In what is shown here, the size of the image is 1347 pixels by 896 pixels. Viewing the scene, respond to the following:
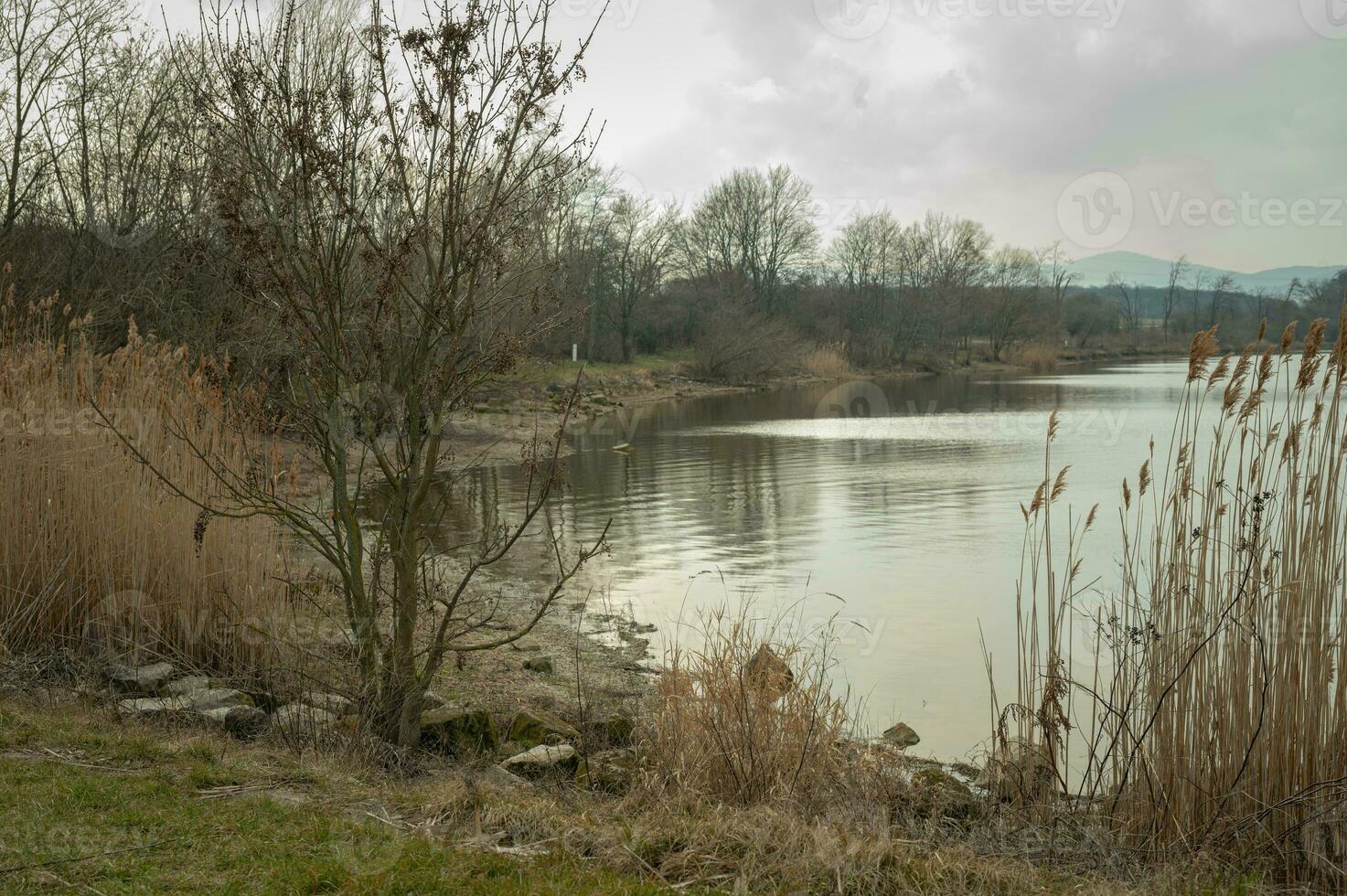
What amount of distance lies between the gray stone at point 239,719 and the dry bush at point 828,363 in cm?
5230

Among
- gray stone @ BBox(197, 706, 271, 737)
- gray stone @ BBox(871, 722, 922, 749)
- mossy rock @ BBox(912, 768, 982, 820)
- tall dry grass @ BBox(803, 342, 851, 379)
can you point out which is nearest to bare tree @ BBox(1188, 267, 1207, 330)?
tall dry grass @ BBox(803, 342, 851, 379)

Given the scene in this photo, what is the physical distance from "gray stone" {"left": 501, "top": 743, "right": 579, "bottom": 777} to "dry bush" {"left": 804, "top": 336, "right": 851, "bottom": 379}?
5202 centimetres

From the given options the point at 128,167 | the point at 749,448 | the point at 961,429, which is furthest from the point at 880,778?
the point at 961,429

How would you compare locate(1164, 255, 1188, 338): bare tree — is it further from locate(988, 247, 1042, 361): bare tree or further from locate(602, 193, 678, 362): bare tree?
locate(602, 193, 678, 362): bare tree

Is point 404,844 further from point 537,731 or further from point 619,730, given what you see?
point 619,730

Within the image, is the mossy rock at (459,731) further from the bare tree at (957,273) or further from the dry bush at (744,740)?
the bare tree at (957,273)

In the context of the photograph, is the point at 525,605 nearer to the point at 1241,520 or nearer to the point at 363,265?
the point at 363,265

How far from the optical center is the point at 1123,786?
15.2 ft

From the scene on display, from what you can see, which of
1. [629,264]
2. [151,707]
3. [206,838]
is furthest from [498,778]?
[629,264]

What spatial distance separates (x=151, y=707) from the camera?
5344mm

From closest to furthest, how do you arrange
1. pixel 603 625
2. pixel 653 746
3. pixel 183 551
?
pixel 653 746 < pixel 183 551 < pixel 603 625

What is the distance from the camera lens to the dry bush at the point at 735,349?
→ 2023 inches

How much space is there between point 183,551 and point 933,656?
5.90m

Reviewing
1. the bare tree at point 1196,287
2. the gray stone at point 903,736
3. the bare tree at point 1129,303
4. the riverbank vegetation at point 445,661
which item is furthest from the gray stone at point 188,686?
the bare tree at point 1129,303
